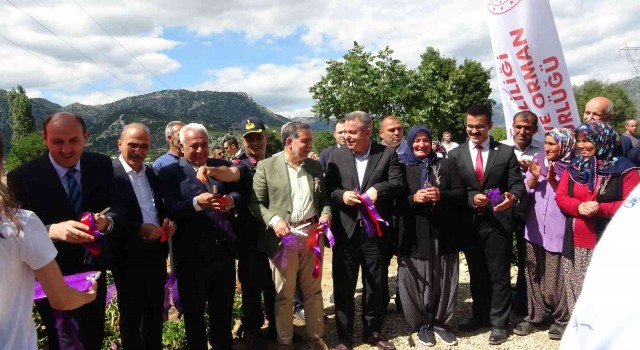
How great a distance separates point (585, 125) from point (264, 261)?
3.36 m

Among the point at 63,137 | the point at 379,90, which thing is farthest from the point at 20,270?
the point at 379,90

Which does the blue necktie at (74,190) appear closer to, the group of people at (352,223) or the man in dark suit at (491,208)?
the group of people at (352,223)

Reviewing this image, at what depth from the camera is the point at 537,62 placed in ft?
18.6

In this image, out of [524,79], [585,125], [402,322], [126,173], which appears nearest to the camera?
[126,173]

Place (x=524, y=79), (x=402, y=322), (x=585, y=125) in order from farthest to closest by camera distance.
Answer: (x=524, y=79)
(x=402, y=322)
(x=585, y=125)

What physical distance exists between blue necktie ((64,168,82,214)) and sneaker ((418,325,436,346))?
350cm

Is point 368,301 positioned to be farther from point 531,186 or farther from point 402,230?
point 531,186

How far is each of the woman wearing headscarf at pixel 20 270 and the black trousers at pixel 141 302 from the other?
1.84m

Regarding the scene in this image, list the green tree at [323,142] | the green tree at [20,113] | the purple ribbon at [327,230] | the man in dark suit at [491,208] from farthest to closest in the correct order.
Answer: the green tree at [20,113]
the green tree at [323,142]
the man in dark suit at [491,208]
the purple ribbon at [327,230]

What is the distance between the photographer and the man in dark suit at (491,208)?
4.63 m

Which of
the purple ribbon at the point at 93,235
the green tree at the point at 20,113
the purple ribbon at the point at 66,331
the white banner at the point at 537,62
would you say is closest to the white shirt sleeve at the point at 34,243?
the purple ribbon at the point at 93,235

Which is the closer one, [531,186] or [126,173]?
[126,173]

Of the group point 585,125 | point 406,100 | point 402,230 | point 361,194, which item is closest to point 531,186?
point 585,125

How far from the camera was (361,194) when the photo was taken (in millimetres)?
4434
